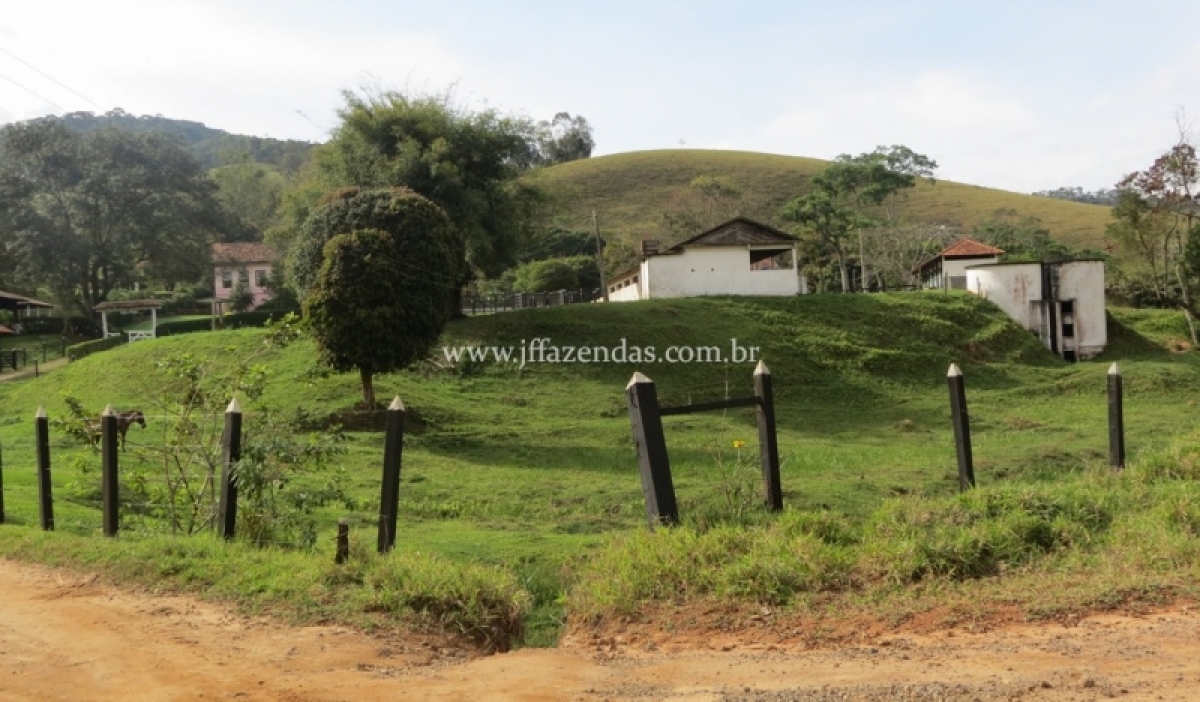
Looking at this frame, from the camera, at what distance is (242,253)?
68.2m

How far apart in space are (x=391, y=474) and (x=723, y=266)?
3613 cm

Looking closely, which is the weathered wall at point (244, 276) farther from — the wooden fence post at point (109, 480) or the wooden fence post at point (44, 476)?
the wooden fence post at point (109, 480)

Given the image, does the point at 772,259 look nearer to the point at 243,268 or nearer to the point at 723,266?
the point at 723,266

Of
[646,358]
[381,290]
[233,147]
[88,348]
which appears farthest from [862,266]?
[233,147]

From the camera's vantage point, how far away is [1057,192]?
461 ft

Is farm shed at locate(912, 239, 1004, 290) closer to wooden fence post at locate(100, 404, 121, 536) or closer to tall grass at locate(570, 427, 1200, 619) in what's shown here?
tall grass at locate(570, 427, 1200, 619)

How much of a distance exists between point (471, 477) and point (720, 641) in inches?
530

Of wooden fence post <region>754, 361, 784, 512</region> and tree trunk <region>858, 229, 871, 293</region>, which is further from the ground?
tree trunk <region>858, 229, 871, 293</region>

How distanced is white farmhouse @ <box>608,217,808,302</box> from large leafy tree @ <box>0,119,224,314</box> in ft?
88.7

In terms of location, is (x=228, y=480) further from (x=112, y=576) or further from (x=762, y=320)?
(x=762, y=320)

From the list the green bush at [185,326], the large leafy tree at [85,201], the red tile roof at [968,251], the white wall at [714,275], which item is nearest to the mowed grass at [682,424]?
the white wall at [714,275]

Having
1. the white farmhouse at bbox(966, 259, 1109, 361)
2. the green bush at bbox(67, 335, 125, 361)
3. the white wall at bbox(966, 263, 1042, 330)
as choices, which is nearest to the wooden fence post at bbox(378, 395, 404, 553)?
the green bush at bbox(67, 335, 125, 361)

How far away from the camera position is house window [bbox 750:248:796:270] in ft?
141

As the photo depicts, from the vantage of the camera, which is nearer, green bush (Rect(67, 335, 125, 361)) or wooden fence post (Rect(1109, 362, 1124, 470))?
wooden fence post (Rect(1109, 362, 1124, 470))
